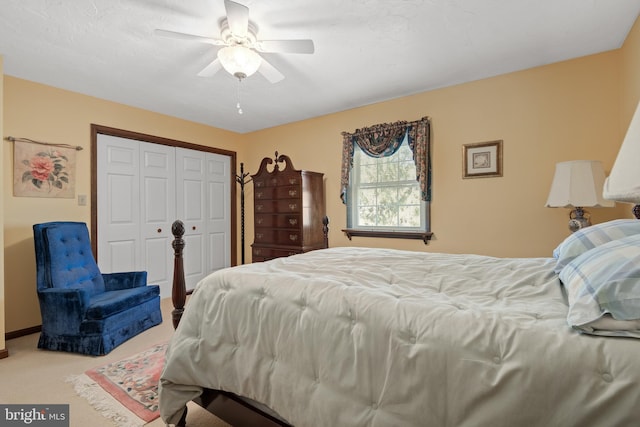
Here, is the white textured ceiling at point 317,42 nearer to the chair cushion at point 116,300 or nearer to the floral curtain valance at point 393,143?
the floral curtain valance at point 393,143

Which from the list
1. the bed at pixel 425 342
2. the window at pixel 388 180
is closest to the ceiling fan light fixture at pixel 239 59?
the bed at pixel 425 342

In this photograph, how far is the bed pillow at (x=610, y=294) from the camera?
2.63ft

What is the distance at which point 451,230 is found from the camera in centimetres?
331

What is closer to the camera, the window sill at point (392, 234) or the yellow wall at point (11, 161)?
the yellow wall at point (11, 161)

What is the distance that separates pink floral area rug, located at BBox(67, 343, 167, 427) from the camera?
70.4 inches

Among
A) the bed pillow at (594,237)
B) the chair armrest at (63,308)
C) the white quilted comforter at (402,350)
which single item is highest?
the bed pillow at (594,237)

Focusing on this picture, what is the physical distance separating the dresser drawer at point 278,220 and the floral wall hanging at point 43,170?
208cm

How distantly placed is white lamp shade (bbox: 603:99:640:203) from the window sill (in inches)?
118

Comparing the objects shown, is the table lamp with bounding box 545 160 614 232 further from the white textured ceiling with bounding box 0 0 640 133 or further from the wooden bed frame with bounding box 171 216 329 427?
the wooden bed frame with bounding box 171 216 329 427

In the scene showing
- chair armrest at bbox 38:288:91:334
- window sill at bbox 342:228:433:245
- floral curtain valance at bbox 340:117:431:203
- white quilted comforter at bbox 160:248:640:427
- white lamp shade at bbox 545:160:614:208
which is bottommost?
chair armrest at bbox 38:288:91:334

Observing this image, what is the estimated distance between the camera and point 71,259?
9.44 ft

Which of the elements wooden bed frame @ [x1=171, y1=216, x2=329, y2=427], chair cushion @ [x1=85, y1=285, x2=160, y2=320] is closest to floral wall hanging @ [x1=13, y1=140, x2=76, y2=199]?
chair cushion @ [x1=85, y1=285, x2=160, y2=320]

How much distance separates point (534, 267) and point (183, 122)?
4387 millimetres

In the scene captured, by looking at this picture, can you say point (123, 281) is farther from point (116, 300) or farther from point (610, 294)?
point (610, 294)
